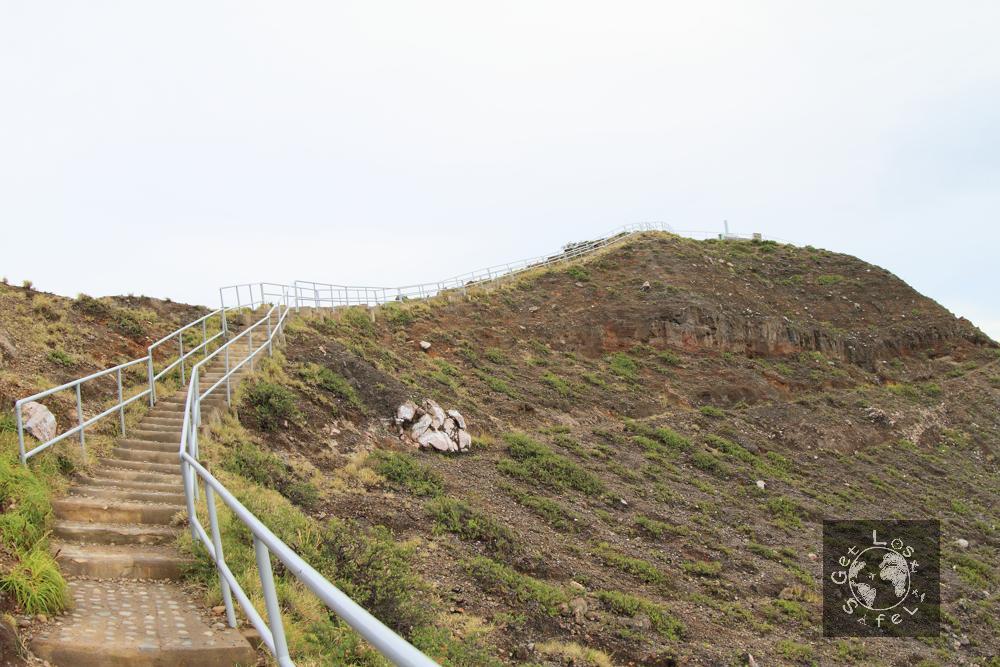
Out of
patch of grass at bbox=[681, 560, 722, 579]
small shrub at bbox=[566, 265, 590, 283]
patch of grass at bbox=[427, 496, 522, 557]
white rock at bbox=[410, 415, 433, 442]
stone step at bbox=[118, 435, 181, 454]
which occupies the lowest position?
patch of grass at bbox=[681, 560, 722, 579]

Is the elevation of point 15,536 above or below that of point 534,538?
above

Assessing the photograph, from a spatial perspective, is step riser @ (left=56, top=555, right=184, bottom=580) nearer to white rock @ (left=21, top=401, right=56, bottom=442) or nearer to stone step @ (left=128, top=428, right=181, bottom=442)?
white rock @ (left=21, top=401, right=56, bottom=442)

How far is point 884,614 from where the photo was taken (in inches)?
591

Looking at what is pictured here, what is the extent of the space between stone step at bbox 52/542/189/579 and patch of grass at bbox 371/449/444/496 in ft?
25.8

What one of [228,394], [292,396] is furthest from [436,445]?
[228,394]

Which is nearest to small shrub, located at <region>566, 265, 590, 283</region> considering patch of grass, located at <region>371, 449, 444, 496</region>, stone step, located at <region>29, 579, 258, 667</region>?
patch of grass, located at <region>371, 449, 444, 496</region>

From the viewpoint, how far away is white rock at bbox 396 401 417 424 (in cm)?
1732

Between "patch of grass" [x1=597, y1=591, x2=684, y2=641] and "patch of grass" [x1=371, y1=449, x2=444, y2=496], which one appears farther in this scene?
"patch of grass" [x1=371, y1=449, x2=444, y2=496]

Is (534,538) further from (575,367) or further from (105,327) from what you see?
(575,367)

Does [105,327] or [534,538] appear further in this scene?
[105,327]

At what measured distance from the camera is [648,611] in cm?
1152

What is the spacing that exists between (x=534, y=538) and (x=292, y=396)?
6.29 meters

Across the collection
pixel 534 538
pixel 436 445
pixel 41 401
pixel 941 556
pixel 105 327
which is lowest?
pixel 941 556

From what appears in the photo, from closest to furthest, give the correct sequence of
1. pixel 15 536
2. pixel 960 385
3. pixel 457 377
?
pixel 15 536, pixel 457 377, pixel 960 385
